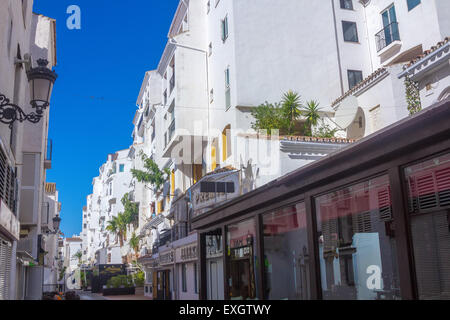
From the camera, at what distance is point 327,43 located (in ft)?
87.9

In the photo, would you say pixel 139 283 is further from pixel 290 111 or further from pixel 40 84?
pixel 40 84

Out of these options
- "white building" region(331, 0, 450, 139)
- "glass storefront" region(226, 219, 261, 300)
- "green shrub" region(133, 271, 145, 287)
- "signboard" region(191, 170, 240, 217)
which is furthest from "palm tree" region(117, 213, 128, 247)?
"glass storefront" region(226, 219, 261, 300)

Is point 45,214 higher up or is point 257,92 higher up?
point 257,92

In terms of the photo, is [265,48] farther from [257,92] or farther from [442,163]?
[442,163]

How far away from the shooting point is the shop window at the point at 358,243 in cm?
562

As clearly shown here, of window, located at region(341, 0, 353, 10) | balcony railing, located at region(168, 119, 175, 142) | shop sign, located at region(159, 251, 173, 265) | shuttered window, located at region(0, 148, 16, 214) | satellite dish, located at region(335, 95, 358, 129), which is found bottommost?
shop sign, located at region(159, 251, 173, 265)

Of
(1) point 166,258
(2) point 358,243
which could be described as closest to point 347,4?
(1) point 166,258

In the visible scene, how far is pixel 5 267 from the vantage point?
10.7m

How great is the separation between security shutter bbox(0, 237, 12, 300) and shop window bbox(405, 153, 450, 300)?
7.95 metres

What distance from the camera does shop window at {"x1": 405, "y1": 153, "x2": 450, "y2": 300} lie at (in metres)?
5.00

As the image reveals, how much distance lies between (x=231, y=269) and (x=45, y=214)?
22.3 m

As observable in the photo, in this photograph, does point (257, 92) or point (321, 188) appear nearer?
point (321, 188)

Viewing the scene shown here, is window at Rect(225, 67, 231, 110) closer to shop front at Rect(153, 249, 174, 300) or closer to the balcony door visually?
the balcony door
